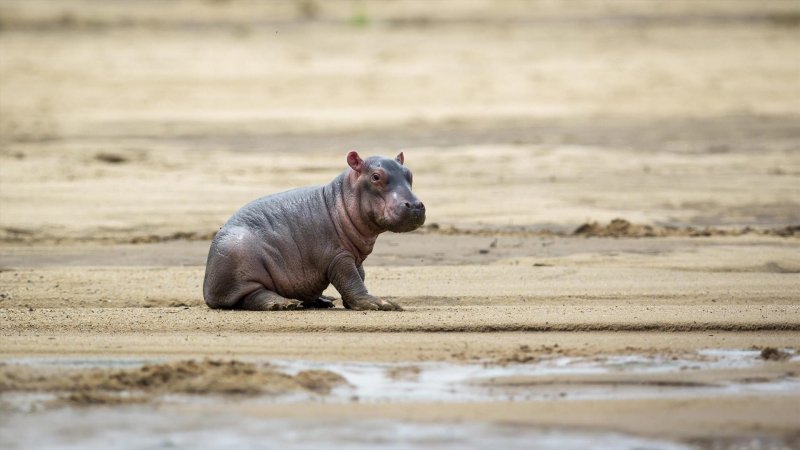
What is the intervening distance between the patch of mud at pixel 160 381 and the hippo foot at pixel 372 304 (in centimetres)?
175

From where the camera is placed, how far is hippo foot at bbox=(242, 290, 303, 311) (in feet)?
32.3

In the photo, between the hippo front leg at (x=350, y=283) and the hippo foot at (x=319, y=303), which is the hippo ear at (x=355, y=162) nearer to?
the hippo front leg at (x=350, y=283)

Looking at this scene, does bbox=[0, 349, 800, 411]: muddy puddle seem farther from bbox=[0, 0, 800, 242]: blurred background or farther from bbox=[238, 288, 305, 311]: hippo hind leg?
bbox=[0, 0, 800, 242]: blurred background

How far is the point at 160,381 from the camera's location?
26.0 ft

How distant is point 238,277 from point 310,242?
528 mm

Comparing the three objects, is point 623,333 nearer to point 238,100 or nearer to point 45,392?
point 45,392

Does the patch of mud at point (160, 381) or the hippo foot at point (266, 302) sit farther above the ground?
the hippo foot at point (266, 302)

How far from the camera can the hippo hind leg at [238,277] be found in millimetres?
9852

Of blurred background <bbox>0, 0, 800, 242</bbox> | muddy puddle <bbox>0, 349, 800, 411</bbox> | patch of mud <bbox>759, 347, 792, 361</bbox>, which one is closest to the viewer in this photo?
muddy puddle <bbox>0, 349, 800, 411</bbox>

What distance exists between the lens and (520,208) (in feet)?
49.3

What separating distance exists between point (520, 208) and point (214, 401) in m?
7.68

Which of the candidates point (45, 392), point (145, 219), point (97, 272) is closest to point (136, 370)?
point (45, 392)

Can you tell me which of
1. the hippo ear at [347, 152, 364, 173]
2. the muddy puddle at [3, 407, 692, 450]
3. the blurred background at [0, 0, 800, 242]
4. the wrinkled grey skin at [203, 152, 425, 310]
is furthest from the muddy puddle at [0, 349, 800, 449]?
the blurred background at [0, 0, 800, 242]

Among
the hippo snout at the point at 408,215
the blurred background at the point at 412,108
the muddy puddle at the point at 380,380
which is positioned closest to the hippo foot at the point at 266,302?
the hippo snout at the point at 408,215
